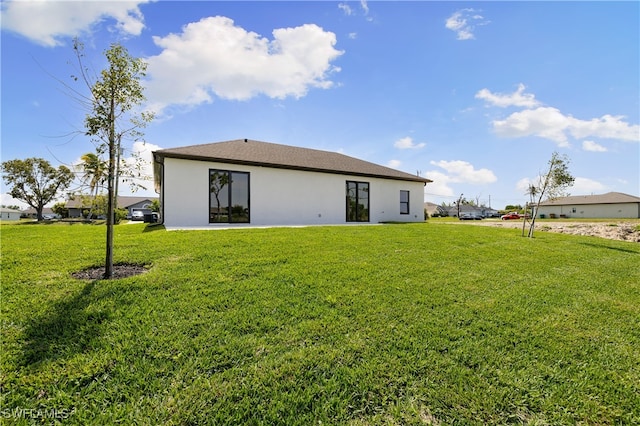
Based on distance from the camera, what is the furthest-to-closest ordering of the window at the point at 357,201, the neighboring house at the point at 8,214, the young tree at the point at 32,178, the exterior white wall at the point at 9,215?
1. the exterior white wall at the point at 9,215
2. the neighboring house at the point at 8,214
3. the young tree at the point at 32,178
4. the window at the point at 357,201

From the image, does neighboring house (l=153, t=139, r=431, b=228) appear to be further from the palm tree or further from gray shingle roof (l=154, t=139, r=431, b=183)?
the palm tree

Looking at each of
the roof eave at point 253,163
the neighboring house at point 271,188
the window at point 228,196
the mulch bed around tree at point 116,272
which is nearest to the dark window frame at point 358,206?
the neighboring house at point 271,188

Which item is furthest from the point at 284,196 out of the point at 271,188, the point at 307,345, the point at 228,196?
the point at 307,345

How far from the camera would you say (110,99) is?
452 cm

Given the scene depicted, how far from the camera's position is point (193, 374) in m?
2.52

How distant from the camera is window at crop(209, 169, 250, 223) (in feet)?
42.7

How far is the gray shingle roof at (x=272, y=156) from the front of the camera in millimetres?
12641

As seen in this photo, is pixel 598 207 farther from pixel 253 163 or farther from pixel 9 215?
pixel 9 215

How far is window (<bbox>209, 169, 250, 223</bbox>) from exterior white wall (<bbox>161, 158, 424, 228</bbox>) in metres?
0.23

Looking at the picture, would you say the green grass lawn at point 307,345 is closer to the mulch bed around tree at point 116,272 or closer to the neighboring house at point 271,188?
the mulch bed around tree at point 116,272

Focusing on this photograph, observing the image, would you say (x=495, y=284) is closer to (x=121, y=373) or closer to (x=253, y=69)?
(x=121, y=373)

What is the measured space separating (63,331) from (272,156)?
1310 centimetres

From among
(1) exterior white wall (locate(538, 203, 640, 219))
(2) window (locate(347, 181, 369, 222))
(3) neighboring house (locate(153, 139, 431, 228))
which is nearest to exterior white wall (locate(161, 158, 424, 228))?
(3) neighboring house (locate(153, 139, 431, 228))

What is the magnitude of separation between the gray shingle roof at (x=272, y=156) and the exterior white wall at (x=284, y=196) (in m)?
0.38
